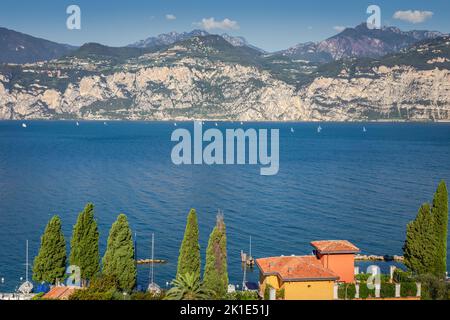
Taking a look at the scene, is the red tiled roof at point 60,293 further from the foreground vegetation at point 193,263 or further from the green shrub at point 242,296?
the green shrub at point 242,296

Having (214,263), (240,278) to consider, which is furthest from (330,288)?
(240,278)

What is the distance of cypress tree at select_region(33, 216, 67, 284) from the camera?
139 feet

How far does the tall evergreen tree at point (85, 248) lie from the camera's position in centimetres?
4200

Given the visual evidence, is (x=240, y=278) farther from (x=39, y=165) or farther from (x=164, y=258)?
(x=39, y=165)

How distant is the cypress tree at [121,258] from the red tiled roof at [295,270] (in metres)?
9.83

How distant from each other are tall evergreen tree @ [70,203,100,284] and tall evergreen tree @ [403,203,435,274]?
25063 mm

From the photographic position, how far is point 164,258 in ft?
188

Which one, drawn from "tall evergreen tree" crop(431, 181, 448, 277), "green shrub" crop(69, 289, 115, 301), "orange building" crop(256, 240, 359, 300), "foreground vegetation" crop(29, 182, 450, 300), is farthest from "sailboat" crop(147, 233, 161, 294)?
"tall evergreen tree" crop(431, 181, 448, 277)

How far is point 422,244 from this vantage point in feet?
143

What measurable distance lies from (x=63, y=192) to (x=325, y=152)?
9744 cm

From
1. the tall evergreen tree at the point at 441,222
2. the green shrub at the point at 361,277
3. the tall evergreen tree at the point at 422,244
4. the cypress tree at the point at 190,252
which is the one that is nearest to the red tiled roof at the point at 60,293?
the cypress tree at the point at 190,252

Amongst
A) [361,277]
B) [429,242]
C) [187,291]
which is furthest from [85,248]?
[429,242]

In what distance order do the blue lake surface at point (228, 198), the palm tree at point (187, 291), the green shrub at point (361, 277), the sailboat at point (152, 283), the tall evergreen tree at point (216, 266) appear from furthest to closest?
the blue lake surface at point (228, 198), the sailboat at point (152, 283), the green shrub at point (361, 277), the tall evergreen tree at point (216, 266), the palm tree at point (187, 291)

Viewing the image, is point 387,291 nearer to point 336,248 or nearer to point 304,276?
point 336,248
